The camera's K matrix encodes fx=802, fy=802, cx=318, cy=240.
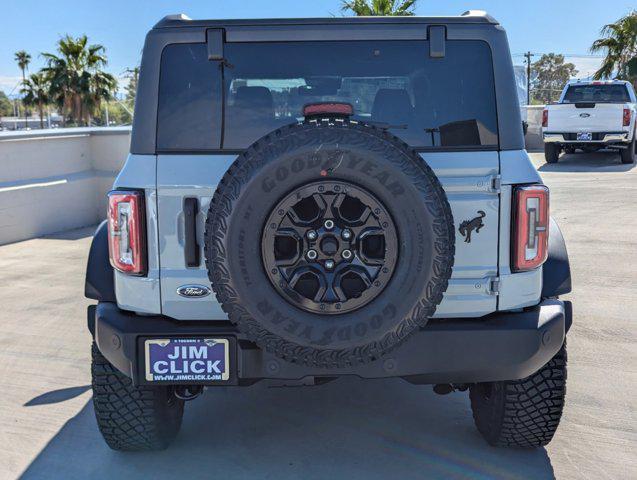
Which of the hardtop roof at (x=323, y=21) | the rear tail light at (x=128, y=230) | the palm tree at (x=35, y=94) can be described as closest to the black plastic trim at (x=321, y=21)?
the hardtop roof at (x=323, y=21)

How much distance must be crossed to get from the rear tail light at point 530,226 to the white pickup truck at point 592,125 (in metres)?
14.7

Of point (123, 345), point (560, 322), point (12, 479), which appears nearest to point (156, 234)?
point (123, 345)

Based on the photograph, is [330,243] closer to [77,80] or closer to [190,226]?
[190,226]

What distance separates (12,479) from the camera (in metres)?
3.39

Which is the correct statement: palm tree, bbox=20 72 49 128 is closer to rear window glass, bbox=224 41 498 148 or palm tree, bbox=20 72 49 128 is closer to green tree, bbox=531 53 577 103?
green tree, bbox=531 53 577 103

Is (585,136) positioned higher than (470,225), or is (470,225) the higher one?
(585,136)

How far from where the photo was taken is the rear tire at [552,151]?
58.1ft

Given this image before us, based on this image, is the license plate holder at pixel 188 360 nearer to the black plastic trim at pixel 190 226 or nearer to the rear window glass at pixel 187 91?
the black plastic trim at pixel 190 226

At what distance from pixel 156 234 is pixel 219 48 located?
2.49ft

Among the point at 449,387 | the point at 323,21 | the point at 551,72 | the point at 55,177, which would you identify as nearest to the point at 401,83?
the point at 323,21

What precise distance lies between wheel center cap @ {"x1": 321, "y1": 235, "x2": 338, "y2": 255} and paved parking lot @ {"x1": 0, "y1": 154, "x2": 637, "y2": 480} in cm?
71

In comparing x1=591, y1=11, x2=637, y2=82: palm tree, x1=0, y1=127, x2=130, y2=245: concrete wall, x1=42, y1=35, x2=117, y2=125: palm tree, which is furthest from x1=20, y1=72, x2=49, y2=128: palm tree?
x1=0, y1=127, x2=130, y2=245: concrete wall

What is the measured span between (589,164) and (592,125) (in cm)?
103

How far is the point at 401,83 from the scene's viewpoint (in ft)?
10.5
